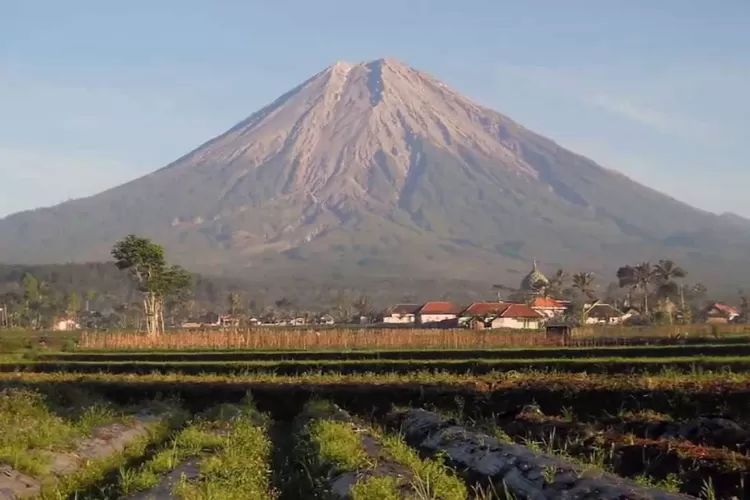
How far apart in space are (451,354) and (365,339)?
43.8ft

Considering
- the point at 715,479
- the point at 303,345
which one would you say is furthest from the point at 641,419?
the point at 303,345

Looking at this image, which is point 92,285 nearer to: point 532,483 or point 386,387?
point 386,387

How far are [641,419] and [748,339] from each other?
29447 millimetres

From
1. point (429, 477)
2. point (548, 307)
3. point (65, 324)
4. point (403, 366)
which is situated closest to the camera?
point (429, 477)

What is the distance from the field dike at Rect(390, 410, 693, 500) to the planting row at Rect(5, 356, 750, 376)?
13.3 metres

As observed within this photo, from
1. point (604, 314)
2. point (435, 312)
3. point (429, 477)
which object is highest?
point (429, 477)

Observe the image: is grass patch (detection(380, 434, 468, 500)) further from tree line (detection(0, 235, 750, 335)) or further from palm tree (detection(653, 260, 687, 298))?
palm tree (detection(653, 260, 687, 298))

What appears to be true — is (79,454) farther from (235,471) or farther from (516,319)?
(516,319)

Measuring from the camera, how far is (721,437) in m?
14.3

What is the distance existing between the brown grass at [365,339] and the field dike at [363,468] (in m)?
33.4

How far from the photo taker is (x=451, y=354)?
40344mm

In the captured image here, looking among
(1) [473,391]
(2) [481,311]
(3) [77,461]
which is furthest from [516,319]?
(3) [77,461]

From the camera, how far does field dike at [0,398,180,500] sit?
509 inches

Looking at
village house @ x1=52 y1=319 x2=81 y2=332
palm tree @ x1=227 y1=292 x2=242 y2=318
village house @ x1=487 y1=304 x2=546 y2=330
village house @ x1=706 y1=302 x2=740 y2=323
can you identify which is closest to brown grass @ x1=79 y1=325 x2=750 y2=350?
village house @ x1=487 y1=304 x2=546 y2=330
